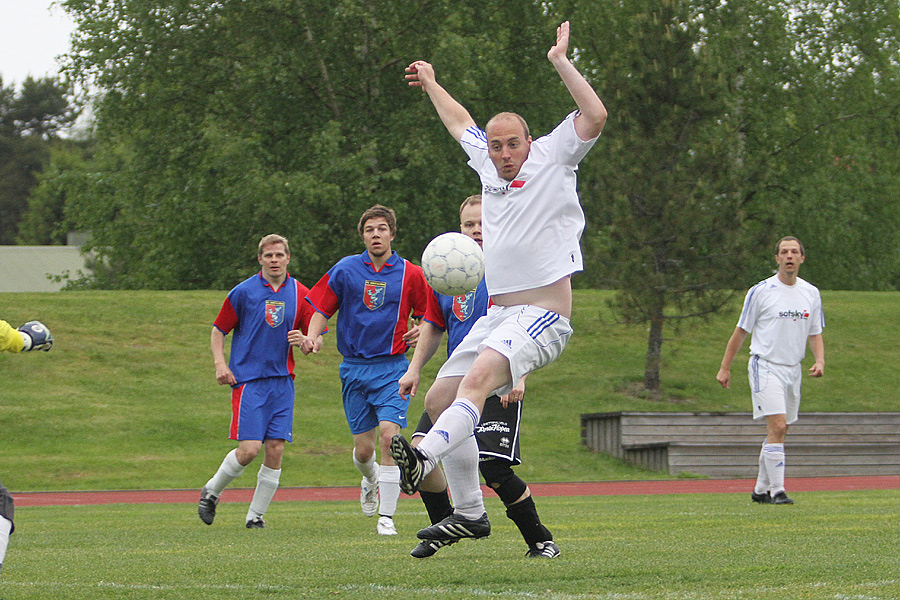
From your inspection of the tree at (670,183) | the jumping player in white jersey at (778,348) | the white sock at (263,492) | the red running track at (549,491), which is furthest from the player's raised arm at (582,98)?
the tree at (670,183)

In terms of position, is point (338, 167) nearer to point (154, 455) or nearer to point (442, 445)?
point (154, 455)

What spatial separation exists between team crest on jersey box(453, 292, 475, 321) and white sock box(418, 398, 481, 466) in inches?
90.7

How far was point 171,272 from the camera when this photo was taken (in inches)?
1298

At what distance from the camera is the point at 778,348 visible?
432 inches

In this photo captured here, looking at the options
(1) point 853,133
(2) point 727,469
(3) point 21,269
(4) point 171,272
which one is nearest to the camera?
(2) point 727,469

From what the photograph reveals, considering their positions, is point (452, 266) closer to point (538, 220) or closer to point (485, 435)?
point (538, 220)

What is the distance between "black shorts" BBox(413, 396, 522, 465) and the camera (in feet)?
20.2

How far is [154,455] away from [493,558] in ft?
42.1

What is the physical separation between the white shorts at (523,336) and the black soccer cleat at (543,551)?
1.03m

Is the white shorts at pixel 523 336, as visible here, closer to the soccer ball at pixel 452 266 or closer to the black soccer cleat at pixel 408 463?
the soccer ball at pixel 452 266

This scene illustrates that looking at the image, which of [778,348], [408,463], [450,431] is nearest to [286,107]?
[778,348]

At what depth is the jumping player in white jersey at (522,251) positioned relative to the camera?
5215mm

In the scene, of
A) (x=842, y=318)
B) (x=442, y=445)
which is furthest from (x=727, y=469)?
(x=442, y=445)

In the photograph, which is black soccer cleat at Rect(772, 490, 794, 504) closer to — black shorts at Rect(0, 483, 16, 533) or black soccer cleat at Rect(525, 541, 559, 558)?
black soccer cleat at Rect(525, 541, 559, 558)
